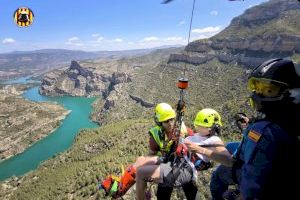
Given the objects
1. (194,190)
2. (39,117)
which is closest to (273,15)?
(39,117)

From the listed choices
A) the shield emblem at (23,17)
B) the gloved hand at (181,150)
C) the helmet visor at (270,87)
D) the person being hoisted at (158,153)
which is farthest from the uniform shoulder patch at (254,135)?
the shield emblem at (23,17)

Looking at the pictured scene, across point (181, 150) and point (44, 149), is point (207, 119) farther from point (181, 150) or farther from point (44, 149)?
point (44, 149)

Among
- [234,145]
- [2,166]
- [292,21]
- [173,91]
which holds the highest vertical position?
[292,21]

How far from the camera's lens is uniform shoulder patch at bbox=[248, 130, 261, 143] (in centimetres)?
299

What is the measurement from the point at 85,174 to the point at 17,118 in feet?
334

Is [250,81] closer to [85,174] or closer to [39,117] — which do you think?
[85,174]

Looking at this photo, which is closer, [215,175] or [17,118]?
[215,175]

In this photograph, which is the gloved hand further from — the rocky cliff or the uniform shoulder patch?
the rocky cliff

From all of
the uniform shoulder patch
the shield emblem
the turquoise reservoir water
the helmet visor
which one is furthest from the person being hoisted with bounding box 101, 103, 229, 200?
the turquoise reservoir water

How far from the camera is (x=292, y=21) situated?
118m

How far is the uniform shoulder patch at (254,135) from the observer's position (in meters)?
2.99

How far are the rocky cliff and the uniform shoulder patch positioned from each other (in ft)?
335

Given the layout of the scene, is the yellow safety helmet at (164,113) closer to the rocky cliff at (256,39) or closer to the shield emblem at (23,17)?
the shield emblem at (23,17)

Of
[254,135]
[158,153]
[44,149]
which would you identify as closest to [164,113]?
[158,153]
